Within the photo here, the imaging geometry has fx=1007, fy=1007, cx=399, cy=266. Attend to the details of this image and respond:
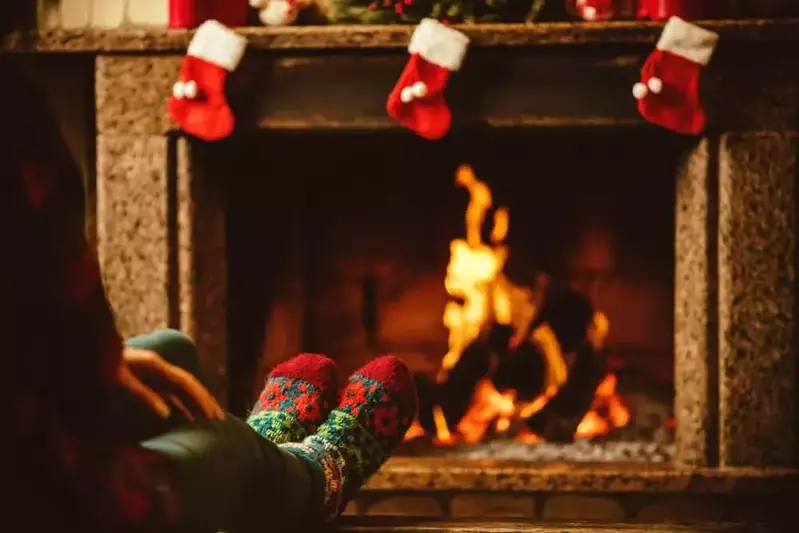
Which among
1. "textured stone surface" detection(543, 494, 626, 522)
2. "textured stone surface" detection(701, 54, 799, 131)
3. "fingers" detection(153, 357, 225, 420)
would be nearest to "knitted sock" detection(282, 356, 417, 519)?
"fingers" detection(153, 357, 225, 420)

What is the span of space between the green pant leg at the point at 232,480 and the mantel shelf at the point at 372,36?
0.85 metres

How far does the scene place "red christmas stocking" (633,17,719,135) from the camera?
5.41ft

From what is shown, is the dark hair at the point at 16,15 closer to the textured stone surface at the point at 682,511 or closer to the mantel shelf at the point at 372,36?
the mantel shelf at the point at 372,36

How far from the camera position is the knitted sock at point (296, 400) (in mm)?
1368

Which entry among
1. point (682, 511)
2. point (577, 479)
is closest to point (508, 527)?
point (577, 479)

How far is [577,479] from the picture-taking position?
5.81 ft

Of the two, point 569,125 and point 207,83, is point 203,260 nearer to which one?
point 207,83

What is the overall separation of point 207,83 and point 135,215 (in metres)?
0.27

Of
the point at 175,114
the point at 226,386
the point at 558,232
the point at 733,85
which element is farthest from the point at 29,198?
the point at 558,232

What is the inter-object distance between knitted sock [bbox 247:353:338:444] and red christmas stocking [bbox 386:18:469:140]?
446 mm

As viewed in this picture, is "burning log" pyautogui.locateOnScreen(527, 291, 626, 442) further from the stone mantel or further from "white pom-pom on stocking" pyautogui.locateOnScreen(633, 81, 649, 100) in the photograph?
"white pom-pom on stocking" pyautogui.locateOnScreen(633, 81, 649, 100)

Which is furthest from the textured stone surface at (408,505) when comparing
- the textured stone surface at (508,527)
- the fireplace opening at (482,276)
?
the textured stone surface at (508,527)

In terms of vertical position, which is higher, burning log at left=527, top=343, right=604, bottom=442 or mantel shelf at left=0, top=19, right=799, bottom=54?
mantel shelf at left=0, top=19, right=799, bottom=54

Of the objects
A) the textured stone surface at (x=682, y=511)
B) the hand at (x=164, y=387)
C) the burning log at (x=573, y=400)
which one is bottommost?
the textured stone surface at (x=682, y=511)
